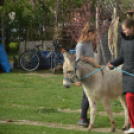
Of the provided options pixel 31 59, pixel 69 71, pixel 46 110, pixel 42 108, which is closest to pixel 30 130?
pixel 69 71

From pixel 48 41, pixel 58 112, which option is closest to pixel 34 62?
pixel 48 41

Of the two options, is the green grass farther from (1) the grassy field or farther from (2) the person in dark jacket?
(2) the person in dark jacket

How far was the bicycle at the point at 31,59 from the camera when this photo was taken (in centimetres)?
1460

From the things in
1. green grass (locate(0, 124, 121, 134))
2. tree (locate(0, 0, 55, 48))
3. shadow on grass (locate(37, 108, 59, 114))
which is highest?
tree (locate(0, 0, 55, 48))

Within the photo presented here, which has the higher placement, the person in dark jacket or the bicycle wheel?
the person in dark jacket

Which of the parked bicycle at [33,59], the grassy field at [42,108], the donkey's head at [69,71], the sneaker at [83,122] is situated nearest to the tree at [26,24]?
the parked bicycle at [33,59]

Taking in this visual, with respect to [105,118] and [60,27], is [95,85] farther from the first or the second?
[60,27]

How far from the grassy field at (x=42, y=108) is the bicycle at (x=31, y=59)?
308 centimetres

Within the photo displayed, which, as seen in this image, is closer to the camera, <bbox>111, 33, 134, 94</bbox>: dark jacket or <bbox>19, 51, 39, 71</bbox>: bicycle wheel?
<bbox>111, 33, 134, 94</bbox>: dark jacket

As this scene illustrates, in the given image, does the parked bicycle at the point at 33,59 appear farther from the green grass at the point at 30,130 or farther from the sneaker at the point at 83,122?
the green grass at the point at 30,130

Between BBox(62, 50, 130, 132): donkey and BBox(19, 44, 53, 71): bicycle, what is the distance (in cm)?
895

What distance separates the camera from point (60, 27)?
55.6ft

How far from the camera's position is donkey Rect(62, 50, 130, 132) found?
540 centimetres

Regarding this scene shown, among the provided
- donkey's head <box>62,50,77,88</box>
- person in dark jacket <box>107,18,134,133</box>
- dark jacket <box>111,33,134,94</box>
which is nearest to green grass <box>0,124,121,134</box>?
donkey's head <box>62,50,77,88</box>
